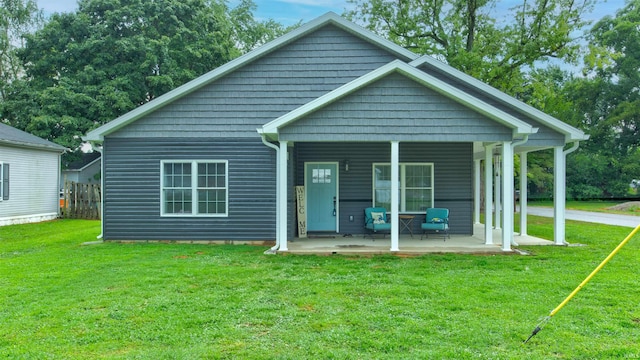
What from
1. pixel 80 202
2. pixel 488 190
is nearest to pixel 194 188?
pixel 488 190

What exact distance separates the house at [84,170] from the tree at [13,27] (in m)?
5.89

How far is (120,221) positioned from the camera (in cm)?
1077

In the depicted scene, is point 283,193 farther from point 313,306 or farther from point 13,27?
point 13,27

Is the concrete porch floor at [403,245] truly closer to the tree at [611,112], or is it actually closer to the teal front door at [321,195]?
the teal front door at [321,195]

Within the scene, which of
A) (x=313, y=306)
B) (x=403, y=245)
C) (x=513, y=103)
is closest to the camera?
(x=313, y=306)

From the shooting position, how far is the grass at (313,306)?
406 cm

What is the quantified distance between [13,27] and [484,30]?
2824 cm

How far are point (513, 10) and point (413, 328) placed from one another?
1966cm

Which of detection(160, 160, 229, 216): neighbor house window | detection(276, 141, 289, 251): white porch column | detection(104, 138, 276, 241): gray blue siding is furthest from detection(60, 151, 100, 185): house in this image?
detection(276, 141, 289, 251): white porch column

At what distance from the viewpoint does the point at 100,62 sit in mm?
23234

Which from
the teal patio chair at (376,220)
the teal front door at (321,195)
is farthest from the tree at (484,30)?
the teal patio chair at (376,220)

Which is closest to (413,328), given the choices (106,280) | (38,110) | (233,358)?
(233,358)

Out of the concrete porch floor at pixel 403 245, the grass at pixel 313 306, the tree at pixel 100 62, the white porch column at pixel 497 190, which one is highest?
the tree at pixel 100 62

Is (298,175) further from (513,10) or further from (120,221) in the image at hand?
(513,10)
